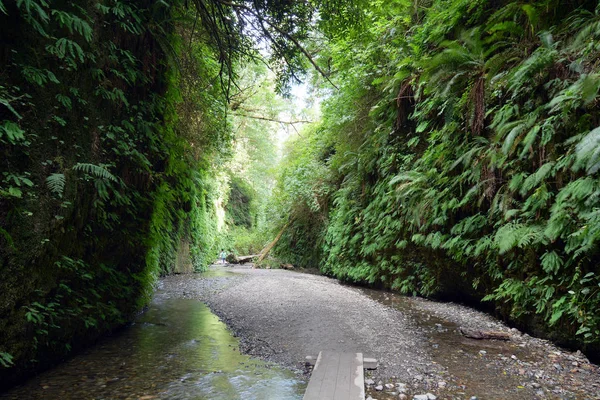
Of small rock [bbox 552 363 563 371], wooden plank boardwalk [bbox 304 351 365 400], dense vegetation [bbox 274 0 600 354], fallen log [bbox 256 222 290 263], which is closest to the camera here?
wooden plank boardwalk [bbox 304 351 365 400]

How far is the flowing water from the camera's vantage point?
2.97 meters

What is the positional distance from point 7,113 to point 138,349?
2.88 meters

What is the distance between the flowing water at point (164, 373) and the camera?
2.97 meters

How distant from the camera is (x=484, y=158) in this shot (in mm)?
5715

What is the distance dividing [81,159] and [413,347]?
14.5 ft

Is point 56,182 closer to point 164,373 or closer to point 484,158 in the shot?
point 164,373

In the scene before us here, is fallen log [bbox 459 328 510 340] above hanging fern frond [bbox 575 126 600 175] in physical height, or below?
below

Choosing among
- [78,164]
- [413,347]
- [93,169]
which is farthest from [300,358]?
[78,164]

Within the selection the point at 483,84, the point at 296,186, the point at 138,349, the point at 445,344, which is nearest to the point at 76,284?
the point at 138,349

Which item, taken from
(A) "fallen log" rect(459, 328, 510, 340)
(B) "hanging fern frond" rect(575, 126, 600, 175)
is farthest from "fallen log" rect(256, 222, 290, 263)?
(B) "hanging fern frond" rect(575, 126, 600, 175)

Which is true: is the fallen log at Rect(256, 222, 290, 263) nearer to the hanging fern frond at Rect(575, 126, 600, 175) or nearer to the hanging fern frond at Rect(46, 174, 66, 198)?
the hanging fern frond at Rect(46, 174, 66, 198)

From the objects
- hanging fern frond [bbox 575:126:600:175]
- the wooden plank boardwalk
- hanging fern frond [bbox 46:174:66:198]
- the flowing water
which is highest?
hanging fern frond [bbox 575:126:600:175]

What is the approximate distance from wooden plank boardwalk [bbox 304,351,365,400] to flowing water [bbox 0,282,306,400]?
0.65ft

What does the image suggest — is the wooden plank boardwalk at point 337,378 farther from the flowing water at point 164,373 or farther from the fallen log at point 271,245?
the fallen log at point 271,245
